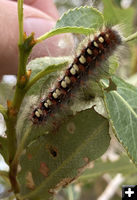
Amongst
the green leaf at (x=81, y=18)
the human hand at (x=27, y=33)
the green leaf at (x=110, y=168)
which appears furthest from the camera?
the green leaf at (x=110, y=168)

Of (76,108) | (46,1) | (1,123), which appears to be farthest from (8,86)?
(46,1)

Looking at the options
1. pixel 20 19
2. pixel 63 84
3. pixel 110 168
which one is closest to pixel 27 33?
pixel 63 84

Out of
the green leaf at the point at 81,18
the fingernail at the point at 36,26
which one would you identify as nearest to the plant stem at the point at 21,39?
the green leaf at the point at 81,18

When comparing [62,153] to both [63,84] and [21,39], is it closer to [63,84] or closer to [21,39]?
[63,84]

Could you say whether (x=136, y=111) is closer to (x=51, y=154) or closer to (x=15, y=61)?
(x=51, y=154)

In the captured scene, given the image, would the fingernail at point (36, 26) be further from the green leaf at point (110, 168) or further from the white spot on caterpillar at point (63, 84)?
the green leaf at point (110, 168)

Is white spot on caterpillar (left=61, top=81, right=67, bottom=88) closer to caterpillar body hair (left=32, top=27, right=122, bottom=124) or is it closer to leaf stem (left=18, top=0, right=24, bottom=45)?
caterpillar body hair (left=32, top=27, right=122, bottom=124)
